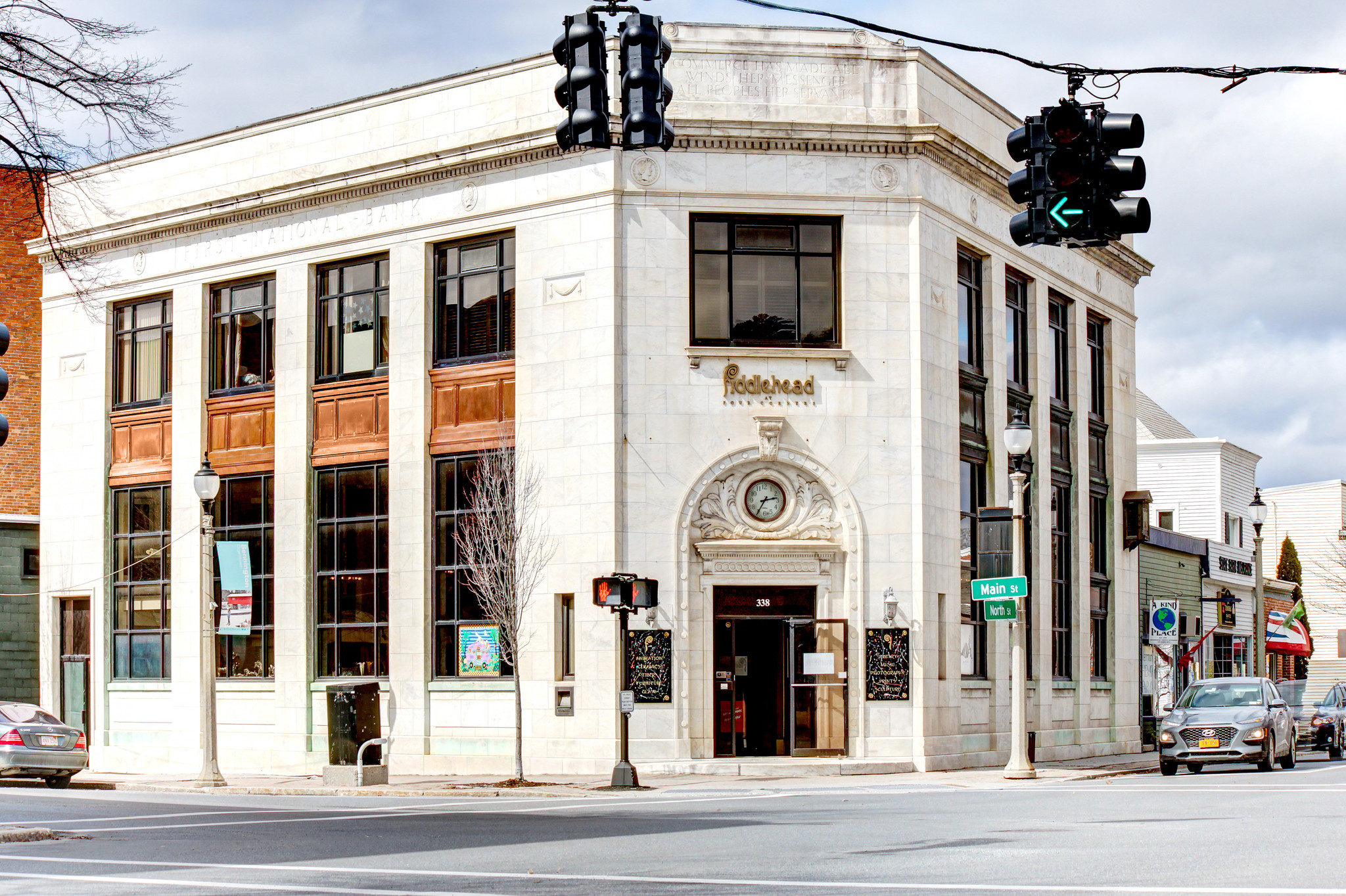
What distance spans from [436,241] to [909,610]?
1164cm

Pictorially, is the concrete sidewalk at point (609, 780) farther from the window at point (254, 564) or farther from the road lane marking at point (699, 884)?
the road lane marking at point (699, 884)

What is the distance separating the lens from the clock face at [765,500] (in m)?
30.1

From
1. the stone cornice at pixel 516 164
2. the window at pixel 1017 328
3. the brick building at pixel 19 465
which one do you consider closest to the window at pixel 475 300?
the stone cornice at pixel 516 164

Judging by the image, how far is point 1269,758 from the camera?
28031mm

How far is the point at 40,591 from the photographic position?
3769cm

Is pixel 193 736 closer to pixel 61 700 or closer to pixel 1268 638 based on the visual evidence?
pixel 61 700

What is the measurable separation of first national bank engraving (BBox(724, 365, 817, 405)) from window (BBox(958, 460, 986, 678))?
4.48m

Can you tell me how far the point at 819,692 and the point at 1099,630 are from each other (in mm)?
12105

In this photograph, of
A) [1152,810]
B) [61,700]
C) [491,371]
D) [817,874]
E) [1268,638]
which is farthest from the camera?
[1268,638]

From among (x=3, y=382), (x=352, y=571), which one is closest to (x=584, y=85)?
(x=3, y=382)

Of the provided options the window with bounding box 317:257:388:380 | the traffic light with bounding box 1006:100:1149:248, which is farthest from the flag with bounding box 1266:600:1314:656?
the traffic light with bounding box 1006:100:1149:248

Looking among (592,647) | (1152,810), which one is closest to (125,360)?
(592,647)

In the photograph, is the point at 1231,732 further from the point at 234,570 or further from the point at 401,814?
the point at 234,570

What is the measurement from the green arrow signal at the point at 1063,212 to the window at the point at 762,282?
1592 cm
